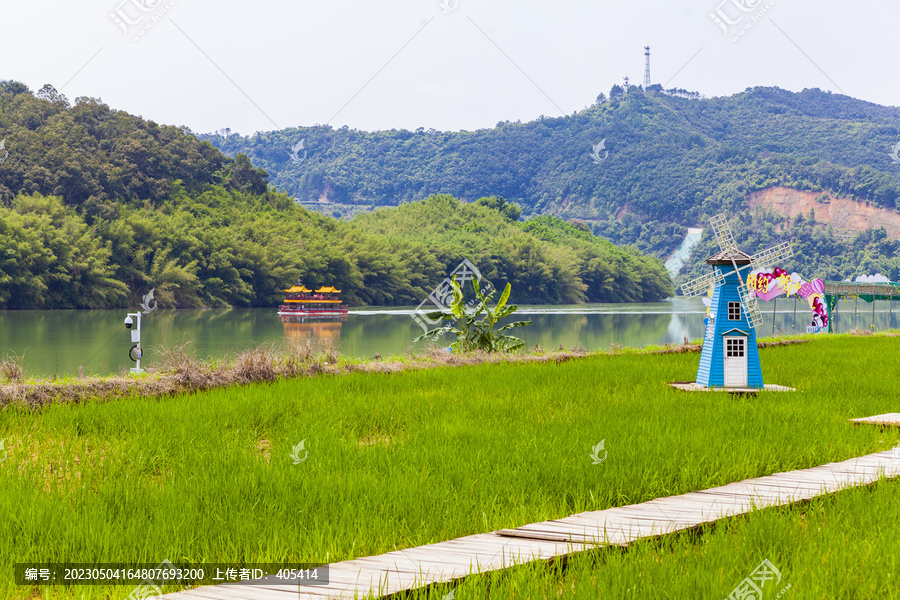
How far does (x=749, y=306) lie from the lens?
730 centimetres

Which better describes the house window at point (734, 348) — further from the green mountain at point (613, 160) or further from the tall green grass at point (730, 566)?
the green mountain at point (613, 160)

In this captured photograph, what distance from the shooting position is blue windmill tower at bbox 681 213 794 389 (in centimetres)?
710

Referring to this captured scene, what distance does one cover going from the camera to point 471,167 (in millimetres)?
105062

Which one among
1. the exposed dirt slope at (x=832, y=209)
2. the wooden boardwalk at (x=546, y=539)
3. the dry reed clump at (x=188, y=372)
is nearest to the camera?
the wooden boardwalk at (x=546, y=539)

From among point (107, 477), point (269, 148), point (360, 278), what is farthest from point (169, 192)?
point (269, 148)

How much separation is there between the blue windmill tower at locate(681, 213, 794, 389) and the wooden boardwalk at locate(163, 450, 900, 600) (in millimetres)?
3232

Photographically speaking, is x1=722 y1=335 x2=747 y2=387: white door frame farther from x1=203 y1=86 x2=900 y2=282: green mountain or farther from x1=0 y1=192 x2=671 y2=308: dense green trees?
x1=203 y1=86 x2=900 y2=282: green mountain

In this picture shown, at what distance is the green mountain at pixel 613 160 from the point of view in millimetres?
86562

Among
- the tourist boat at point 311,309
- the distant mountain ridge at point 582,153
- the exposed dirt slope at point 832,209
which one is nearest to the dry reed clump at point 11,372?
the tourist boat at point 311,309

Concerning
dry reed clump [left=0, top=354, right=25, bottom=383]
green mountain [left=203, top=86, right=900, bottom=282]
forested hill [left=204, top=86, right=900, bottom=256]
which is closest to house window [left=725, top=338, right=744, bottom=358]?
dry reed clump [left=0, top=354, right=25, bottom=383]

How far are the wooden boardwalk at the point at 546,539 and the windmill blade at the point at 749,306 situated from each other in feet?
10.6

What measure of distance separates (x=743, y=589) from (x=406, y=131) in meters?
110

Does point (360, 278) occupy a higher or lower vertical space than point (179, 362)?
higher

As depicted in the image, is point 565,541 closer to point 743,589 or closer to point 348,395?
point 743,589
